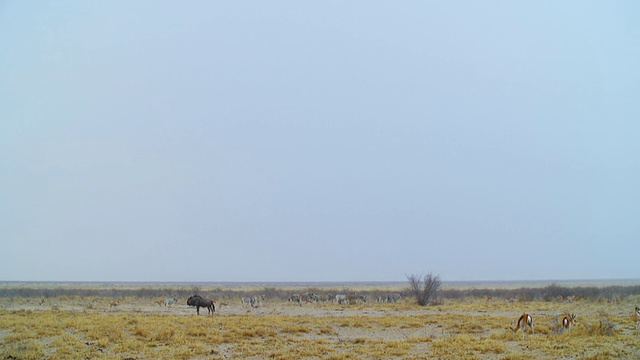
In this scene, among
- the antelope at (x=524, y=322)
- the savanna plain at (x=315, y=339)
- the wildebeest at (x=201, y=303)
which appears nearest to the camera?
the savanna plain at (x=315, y=339)

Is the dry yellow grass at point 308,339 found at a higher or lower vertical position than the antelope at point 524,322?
lower

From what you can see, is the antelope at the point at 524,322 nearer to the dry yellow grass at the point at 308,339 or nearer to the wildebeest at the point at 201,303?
the dry yellow grass at the point at 308,339

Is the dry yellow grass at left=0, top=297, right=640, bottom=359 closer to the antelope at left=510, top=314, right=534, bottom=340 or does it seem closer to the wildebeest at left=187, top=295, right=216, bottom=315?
the antelope at left=510, top=314, right=534, bottom=340

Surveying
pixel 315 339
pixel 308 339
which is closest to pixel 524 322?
pixel 315 339

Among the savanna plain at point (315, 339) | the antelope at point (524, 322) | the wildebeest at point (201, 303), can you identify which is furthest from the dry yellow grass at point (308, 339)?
the wildebeest at point (201, 303)

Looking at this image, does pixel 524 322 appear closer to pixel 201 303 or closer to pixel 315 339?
pixel 315 339

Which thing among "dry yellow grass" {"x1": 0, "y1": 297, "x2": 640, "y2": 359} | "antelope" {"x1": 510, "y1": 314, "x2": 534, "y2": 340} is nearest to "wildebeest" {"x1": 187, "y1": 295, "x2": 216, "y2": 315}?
"dry yellow grass" {"x1": 0, "y1": 297, "x2": 640, "y2": 359}

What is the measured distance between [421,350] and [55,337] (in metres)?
13.7

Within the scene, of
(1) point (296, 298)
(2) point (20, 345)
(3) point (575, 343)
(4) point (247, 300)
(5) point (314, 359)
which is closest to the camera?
(5) point (314, 359)

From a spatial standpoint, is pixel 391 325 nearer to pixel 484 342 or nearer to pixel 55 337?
pixel 484 342

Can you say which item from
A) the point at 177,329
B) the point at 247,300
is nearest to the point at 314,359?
the point at 177,329

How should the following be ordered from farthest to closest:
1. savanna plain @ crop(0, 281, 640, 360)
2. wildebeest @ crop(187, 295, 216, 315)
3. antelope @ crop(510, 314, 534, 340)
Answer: wildebeest @ crop(187, 295, 216, 315) → antelope @ crop(510, 314, 534, 340) → savanna plain @ crop(0, 281, 640, 360)

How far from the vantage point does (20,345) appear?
16.9m

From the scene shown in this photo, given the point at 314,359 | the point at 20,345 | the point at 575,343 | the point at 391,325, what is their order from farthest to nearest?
the point at 391,325 < the point at 575,343 < the point at 20,345 < the point at 314,359
